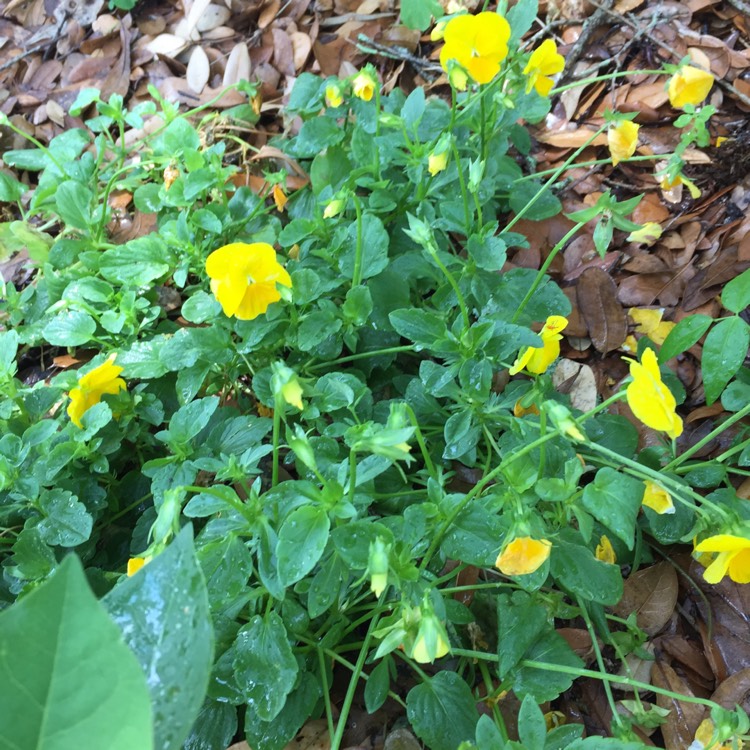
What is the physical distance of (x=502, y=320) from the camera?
1462 mm

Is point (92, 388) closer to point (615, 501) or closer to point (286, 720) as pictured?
point (286, 720)

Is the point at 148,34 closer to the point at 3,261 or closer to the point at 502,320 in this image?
the point at 3,261

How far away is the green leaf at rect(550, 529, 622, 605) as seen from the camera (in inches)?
46.8

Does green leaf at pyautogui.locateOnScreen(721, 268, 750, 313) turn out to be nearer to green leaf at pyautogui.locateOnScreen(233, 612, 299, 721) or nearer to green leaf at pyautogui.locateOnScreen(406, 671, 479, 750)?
green leaf at pyautogui.locateOnScreen(406, 671, 479, 750)

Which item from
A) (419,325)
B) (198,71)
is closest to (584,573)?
(419,325)

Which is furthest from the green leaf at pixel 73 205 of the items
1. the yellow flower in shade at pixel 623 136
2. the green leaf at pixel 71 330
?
the yellow flower in shade at pixel 623 136

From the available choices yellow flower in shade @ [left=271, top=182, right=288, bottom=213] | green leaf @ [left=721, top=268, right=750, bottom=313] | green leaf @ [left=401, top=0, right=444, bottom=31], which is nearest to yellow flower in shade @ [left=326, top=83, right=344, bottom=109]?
yellow flower in shade @ [left=271, top=182, right=288, bottom=213]

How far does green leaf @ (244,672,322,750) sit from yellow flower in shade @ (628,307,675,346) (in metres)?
1.22

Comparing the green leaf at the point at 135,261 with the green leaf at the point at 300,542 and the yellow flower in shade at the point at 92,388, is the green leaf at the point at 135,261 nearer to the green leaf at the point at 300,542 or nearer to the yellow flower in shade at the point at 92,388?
the yellow flower in shade at the point at 92,388

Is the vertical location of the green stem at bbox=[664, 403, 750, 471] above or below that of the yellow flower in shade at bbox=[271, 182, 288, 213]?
below

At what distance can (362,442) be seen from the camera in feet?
3.20

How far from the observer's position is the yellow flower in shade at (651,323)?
1.79 m

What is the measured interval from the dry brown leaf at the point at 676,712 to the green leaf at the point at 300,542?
0.88 m

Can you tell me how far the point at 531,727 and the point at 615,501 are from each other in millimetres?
375
